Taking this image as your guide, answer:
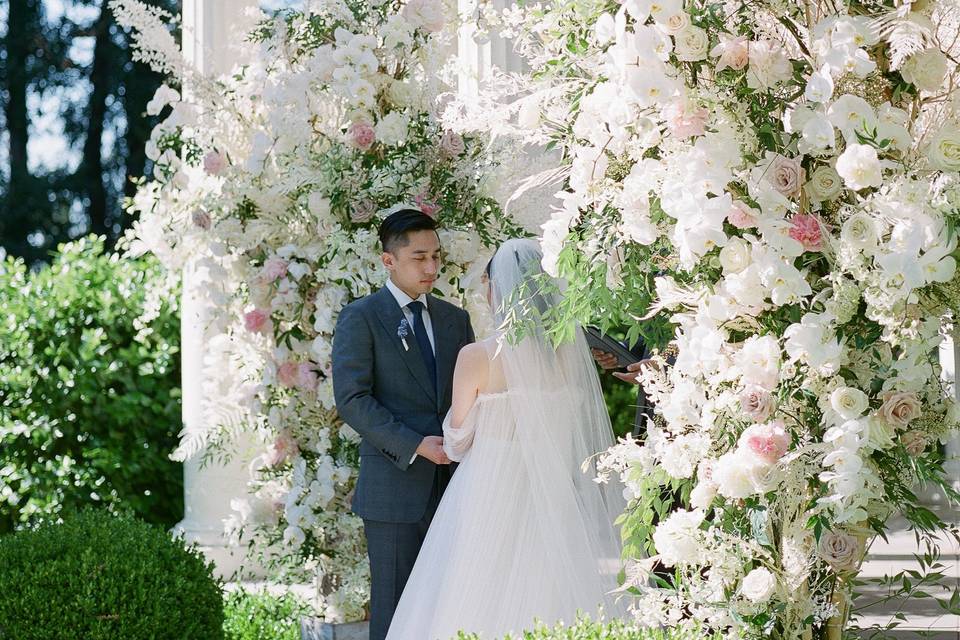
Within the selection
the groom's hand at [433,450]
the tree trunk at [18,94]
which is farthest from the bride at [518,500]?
the tree trunk at [18,94]

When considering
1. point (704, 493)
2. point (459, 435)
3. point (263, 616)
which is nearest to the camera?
point (704, 493)

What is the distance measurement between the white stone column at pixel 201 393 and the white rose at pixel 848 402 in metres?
4.74

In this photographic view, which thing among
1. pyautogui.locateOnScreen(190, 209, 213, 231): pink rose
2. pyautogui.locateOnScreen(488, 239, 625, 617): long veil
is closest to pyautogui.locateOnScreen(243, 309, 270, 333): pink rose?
pyautogui.locateOnScreen(190, 209, 213, 231): pink rose

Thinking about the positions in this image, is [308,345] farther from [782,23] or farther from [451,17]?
[782,23]

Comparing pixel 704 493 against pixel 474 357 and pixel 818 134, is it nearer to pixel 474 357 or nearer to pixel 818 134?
pixel 818 134

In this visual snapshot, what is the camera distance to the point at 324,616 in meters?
5.48

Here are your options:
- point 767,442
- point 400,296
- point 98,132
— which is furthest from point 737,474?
point 98,132

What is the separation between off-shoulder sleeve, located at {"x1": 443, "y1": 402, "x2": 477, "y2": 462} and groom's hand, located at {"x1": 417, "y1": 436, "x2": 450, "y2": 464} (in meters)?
0.09

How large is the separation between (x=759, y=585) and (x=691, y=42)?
4.13 ft

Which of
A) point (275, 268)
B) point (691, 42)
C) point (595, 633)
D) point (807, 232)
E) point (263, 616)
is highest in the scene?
point (275, 268)

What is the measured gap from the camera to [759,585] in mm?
2760

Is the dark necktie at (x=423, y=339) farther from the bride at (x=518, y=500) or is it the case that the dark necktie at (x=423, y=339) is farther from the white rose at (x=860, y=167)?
the white rose at (x=860, y=167)

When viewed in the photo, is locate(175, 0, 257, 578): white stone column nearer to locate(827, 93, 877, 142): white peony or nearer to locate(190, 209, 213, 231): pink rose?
locate(190, 209, 213, 231): pink rose

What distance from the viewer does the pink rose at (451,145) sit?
496 centimetres
